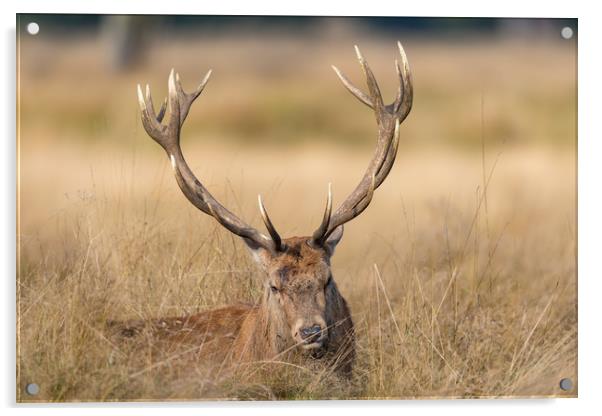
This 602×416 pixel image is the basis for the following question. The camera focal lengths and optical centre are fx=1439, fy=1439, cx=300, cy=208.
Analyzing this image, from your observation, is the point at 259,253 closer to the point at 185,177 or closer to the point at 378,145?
the point at 185,177

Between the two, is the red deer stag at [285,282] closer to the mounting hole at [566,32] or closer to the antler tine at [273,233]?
the antler tine at [273,233]

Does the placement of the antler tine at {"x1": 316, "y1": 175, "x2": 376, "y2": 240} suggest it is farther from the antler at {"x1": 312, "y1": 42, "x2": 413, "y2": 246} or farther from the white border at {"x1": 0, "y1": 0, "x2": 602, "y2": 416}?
the white border at {"x1": 0, "y1": 0, "x2": 602, "y2": 416}

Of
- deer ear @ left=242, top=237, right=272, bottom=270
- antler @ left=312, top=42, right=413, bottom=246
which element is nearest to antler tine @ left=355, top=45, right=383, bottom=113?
antler @ left=312, top=42, right=413, bottom=246

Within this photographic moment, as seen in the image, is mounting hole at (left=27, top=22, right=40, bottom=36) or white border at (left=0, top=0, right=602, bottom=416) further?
mounting hole at (left=27, top=22, right=40, bottom=36)

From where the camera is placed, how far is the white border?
6273mm

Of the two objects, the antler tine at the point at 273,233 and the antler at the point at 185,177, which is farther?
the antler at the point at 185,177

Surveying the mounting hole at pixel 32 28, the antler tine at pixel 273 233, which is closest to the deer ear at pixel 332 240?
the antler tine at pixel 273 233

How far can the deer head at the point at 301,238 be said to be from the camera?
6160 millimetres

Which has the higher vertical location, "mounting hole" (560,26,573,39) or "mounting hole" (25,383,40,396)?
"mounting hole" (560,26,573,39)

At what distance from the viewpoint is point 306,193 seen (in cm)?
860

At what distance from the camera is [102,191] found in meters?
7.41

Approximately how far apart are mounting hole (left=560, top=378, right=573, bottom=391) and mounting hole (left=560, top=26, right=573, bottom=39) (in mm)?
1594

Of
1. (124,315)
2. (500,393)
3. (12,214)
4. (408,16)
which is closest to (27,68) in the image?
(12,214)

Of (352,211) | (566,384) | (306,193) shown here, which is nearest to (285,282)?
(352,211)
